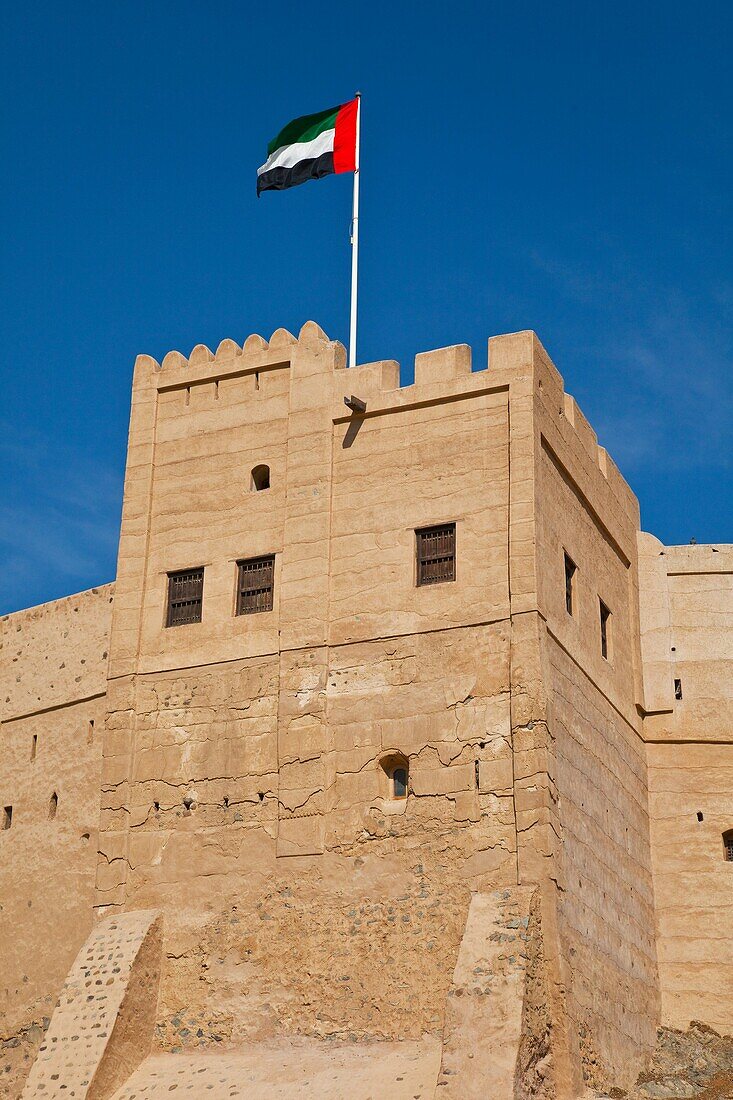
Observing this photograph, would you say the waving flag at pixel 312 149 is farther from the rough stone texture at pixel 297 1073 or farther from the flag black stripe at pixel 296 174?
the rough stone texture at pixel 297 1073

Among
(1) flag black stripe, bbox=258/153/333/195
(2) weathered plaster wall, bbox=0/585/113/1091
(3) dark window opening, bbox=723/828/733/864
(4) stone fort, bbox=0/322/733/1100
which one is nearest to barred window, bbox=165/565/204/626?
(4) stone fort, bbox=0/322/733/1100

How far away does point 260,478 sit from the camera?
72.7ft

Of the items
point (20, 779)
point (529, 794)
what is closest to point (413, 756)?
point (529, 794)

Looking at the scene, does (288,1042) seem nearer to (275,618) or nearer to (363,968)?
(363,968)

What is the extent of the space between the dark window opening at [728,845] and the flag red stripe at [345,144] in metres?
10.9

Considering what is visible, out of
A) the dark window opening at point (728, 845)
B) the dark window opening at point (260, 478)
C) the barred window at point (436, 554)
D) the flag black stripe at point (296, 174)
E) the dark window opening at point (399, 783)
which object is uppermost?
the flag black stripe at point (296, 174)

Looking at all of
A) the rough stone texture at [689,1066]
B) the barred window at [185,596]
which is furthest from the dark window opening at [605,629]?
the barred window at [185,596]

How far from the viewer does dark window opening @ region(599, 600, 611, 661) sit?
22.6 metres

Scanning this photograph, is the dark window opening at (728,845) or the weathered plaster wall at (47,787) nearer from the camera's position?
the weathered plaster wall at (47,787)

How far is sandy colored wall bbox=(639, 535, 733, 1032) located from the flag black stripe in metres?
7.25

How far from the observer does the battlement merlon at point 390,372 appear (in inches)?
826

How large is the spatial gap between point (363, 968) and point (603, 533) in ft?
24.9

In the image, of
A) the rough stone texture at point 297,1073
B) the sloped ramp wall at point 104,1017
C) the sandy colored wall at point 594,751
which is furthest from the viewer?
the sandy colored wall at point 594,751

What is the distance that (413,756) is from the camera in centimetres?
1950
